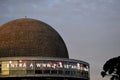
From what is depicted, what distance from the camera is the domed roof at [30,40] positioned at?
79875 millimetres

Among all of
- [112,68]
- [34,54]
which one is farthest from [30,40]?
[112,68]

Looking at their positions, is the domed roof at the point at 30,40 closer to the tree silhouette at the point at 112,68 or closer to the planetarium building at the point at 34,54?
the planetarium building at the point at 34,54

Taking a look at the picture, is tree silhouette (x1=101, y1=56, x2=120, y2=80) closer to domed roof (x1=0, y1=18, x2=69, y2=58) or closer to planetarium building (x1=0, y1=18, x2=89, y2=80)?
planetarium building (x1=0, y1=18, x2=89, y2=80)

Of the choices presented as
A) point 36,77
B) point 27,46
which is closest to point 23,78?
point 36,77

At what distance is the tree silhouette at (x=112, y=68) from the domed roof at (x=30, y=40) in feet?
195

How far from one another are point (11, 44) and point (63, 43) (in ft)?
41.4

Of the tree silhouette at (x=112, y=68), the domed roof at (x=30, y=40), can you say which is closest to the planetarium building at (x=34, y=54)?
the domed roof at (x=30, y=40)

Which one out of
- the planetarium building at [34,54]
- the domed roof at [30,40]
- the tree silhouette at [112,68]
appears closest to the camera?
the tree silhouette at [112,68]

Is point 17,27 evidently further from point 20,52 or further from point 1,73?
point 1,73

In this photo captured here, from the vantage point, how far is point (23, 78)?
74.4 meters

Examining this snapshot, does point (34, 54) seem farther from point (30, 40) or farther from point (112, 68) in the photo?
point (112, 68)

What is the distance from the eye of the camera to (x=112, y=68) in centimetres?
2008

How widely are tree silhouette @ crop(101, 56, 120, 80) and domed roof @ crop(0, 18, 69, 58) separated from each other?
5930 cm

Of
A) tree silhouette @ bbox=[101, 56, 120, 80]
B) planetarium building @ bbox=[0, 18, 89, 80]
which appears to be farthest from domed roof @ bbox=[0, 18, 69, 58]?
tree silhouette @ bbox=[101, 56, 120, 80]
